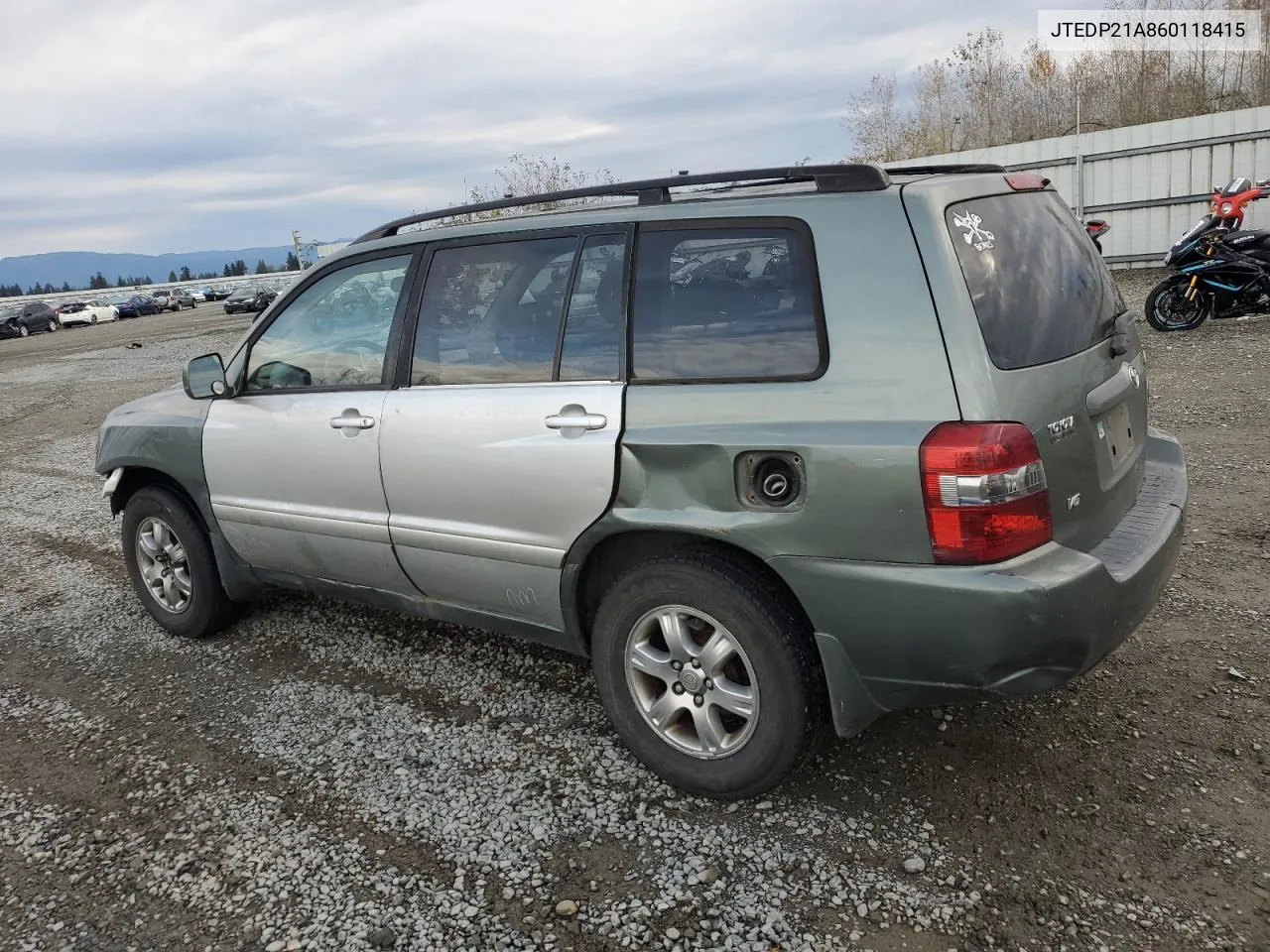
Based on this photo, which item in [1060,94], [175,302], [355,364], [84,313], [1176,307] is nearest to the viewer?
[355,364]

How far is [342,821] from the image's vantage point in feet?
9.78

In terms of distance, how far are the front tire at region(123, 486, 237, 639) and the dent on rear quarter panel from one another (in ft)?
8.52

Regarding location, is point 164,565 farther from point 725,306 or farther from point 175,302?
point 175,302

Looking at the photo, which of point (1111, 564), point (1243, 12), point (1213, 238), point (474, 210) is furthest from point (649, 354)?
point (1243, 12)

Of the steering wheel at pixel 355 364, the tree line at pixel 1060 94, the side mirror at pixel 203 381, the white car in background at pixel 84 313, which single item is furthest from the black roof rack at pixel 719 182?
the white car in background at pixel 84 313

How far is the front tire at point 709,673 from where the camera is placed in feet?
8.76

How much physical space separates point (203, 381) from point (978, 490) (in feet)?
10.7

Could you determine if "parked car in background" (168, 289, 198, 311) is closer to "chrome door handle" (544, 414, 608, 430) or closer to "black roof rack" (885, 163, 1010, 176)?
"chrome door handle" (544, 414, 608, 430)

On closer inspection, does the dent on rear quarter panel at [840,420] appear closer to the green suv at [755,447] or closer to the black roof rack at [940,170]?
the green suv at [755,447]

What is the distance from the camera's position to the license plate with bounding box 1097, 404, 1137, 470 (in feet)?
9.06

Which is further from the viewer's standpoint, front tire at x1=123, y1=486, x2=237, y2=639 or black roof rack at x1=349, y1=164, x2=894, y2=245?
front tire at x1=123, y1=486, x2=237, y2=639

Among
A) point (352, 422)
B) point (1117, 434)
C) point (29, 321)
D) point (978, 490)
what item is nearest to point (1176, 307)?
point (1117, 434)

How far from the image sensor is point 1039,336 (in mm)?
2592

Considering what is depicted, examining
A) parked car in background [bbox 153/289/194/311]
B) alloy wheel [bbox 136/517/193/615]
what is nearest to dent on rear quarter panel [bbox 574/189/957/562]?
alloy wheel [bbox 136/517/193/615]
